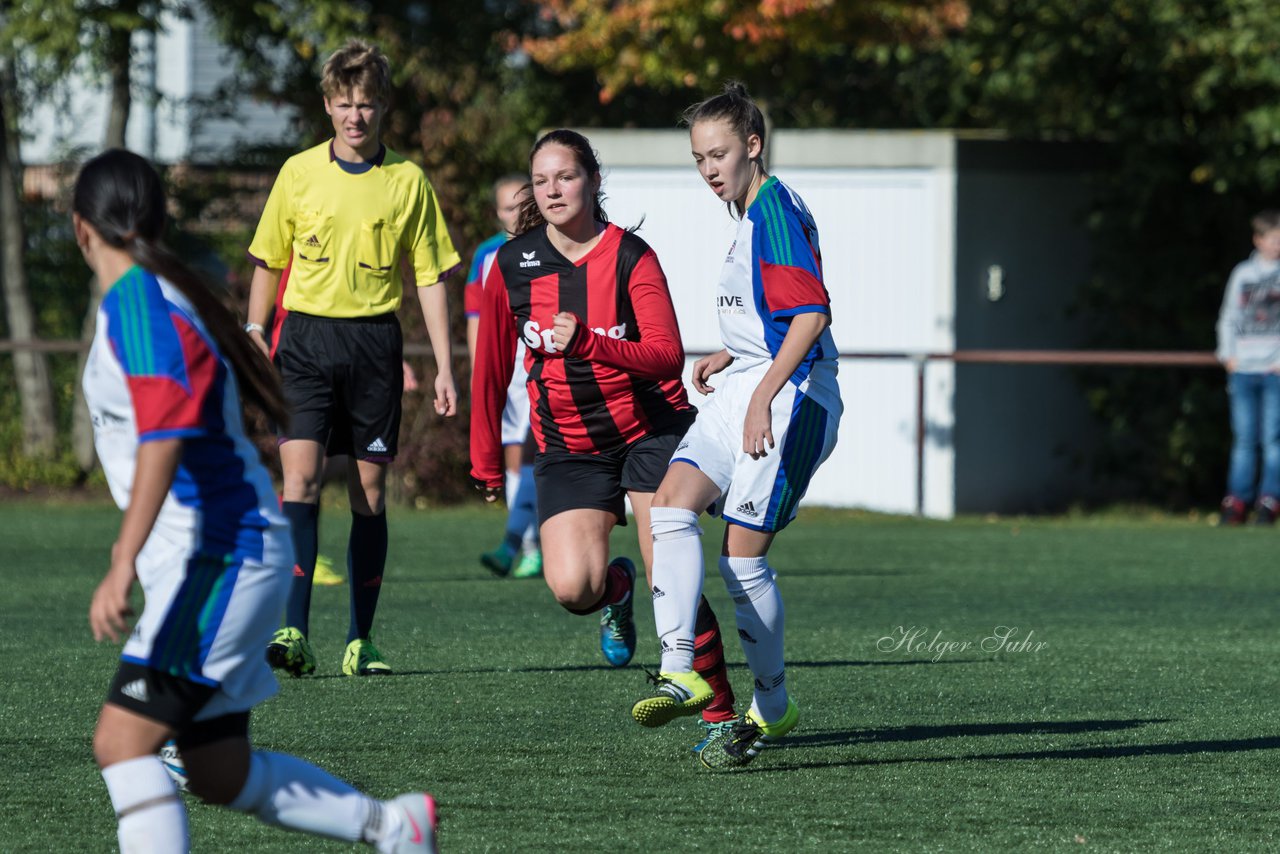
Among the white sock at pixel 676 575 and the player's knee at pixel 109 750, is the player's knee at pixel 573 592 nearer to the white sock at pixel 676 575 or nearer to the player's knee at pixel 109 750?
the white sock at pixel 676 575

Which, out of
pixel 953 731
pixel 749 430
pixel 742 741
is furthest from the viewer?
pixel 953 731

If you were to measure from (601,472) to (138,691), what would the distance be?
2.62 metres

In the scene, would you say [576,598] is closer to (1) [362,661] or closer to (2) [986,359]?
(1) [362,661]

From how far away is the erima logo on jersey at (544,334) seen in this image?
588 centimetres

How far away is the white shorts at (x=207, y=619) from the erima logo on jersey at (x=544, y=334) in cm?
226

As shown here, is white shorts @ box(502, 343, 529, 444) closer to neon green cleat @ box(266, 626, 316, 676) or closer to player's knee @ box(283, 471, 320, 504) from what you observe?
player's knee @ box(283, 471, 320, 504)

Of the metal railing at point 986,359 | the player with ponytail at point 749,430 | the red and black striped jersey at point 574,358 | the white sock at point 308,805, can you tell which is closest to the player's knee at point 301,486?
the red and black striped jersey at point 574,358

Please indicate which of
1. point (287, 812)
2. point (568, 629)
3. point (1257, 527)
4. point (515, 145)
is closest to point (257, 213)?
point (515, 145)

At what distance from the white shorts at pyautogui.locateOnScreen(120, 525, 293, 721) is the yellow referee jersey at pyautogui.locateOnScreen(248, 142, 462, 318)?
3.51 m

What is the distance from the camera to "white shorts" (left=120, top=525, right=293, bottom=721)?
3.63 m

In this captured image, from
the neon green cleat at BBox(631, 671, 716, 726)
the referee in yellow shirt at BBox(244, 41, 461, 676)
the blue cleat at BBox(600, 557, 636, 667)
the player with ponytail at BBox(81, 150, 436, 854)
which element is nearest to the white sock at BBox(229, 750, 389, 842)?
the player with ponytail at BBox(81, 150, 436, 854)

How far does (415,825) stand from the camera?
3.71 meters

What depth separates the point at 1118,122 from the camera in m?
16.9

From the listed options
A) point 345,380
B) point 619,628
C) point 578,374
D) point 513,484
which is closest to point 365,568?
point 345,380
